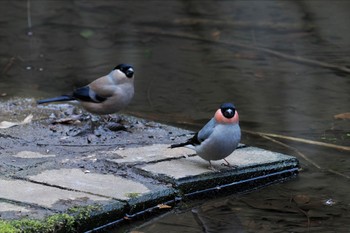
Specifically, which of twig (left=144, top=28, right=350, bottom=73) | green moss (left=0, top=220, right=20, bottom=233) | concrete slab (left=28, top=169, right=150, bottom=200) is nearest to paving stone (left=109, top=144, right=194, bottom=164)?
concrete slab (left=28, top=169, right=150, bottom=200)

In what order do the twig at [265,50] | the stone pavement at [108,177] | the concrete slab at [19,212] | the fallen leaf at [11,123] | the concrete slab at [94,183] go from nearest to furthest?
the concrete slab at [19,212], the stone pavement at [108,177], the concrete slab at [94,183], the fallen leaf at [11,123], the twig at [265,50]

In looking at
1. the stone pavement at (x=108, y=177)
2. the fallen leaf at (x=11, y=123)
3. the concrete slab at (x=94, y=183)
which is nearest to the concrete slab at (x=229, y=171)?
the stone pavement at (x=108, y=177)

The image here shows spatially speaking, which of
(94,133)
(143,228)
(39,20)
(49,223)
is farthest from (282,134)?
(39,20)

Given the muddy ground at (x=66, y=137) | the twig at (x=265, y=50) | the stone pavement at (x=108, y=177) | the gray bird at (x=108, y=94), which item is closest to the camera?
the stone pavement at (x=108, y=177)

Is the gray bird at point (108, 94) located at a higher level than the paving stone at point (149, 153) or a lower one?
higher

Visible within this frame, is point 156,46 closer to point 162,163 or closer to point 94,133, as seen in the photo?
point 94,133

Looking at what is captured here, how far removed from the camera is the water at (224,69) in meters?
5.20

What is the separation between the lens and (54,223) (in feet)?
14.5

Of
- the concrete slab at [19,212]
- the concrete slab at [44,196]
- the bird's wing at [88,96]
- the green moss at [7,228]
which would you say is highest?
the bird's wing at [88,96]

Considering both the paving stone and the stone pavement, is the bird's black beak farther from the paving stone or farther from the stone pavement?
the paving stone

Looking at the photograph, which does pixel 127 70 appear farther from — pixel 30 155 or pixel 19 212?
pixel 19 212

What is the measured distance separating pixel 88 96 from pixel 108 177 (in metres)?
1.60

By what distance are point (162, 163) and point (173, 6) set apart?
796 cm

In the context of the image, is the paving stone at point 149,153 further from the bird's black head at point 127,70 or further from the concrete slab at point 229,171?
the bird's black head at point 127,70
